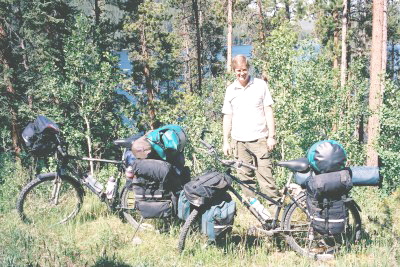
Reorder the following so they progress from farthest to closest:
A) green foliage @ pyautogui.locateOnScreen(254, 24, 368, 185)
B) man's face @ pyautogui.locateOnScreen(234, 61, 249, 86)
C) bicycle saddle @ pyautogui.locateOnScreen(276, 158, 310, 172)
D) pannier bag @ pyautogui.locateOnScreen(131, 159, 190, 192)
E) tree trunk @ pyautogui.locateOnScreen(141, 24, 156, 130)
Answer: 1. tree trunk @ pyautogui.locateOnScreen(141, 24, 156, 130)
2. green foliage @ pyautogui.locateOnScreen(254, 24, 368, 185)
3. man's face @ pyautogui.locateOnScreen(234, 61, 249, 86)
4. pannier bag @ pyautogui.locateOnScreen(131, 159, 190, 192)
5. bicycle saddle @ pyautogui.locateOnScreen(276, 158, 310, 172)

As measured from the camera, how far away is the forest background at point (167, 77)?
25.4 ft

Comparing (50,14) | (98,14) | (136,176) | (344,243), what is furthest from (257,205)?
(98,14)

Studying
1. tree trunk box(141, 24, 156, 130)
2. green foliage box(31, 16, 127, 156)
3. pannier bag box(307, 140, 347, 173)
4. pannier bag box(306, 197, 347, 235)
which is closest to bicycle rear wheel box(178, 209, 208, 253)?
pannier bag box(306, 197, 347, 235)

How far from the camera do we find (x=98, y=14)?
22453 millimetres

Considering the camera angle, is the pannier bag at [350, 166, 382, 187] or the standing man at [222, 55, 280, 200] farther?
the standing man at [222, 55, 280, 200]

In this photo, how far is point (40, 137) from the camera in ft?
16.0

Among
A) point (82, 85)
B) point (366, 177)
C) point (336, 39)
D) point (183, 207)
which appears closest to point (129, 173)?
point (183, 207)

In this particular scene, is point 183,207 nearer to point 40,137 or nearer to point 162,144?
point 162,144

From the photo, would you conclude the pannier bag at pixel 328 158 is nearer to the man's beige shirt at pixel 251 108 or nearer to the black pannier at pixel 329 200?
the black pannier at pixel 329 200

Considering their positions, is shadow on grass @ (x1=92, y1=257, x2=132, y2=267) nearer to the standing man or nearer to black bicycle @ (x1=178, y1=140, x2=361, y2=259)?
black bicycle @ (x1=178, y1=140, x2=361, y2=259)

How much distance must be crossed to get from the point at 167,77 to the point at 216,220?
79.2 ft

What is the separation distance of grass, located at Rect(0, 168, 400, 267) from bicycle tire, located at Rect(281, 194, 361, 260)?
3.7 inches

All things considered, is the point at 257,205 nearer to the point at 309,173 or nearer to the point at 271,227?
the point at 271,227

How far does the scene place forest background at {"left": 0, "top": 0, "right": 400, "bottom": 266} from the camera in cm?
774
